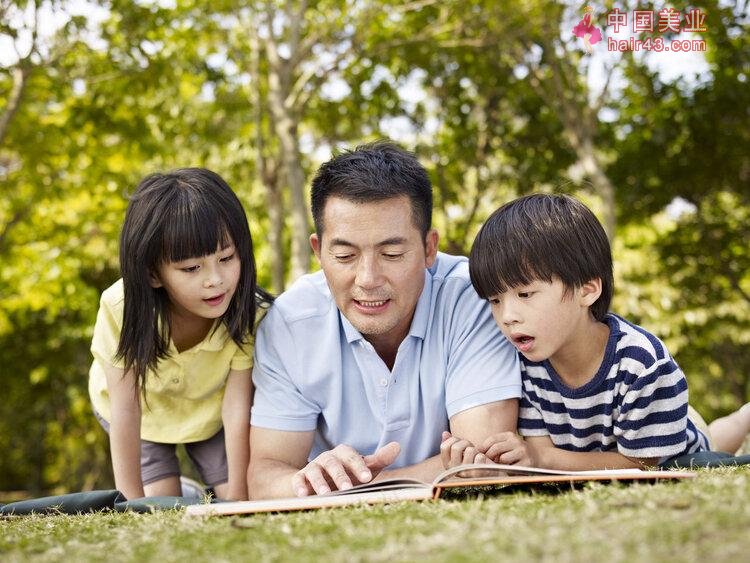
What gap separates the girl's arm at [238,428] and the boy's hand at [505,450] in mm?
1201

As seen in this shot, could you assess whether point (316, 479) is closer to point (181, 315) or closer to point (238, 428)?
point (238, 428)

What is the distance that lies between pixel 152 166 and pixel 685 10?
22.9ft

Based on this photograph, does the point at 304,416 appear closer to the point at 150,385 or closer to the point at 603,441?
the point at 150,385

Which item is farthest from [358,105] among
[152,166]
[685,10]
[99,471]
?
[99,471]

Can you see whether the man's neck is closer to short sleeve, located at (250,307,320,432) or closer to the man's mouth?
the man's mouth

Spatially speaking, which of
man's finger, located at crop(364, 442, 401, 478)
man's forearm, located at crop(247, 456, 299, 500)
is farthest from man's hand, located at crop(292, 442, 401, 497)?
man's forearm, located at crop(247, 456, 299, 500)

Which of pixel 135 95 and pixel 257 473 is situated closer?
pixel 257 473

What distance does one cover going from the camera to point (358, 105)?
1033 cm

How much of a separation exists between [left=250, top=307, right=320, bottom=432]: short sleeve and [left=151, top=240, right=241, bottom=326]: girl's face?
0.78 ft

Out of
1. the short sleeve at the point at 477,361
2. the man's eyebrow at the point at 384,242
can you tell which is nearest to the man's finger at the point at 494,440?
the short sleeve at the point at 477,361

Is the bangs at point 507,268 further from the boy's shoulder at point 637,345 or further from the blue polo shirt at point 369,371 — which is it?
the boy's shoulder at point 637,345

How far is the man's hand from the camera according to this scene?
2.68 meters

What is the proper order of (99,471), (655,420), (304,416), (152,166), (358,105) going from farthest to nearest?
(99,471) < (152,166) < (358,105) < (304,416) < (655,420)

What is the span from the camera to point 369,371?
11.3 feet
